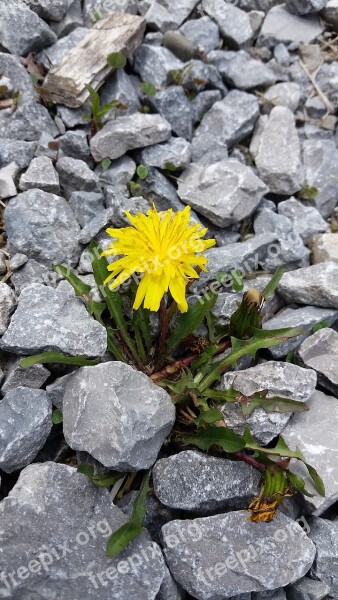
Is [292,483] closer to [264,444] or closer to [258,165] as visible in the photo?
[264,444]

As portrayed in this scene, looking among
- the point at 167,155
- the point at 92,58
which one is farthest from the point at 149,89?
the point at 167,155

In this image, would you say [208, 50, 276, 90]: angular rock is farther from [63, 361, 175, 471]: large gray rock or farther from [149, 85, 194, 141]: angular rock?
[63, 361, 175, 471]: large gray rock

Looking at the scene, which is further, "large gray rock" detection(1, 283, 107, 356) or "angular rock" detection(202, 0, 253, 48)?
"angular rock" detection(202, 0, 253, 48)

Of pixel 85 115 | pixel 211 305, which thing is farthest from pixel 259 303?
pixel 85 115

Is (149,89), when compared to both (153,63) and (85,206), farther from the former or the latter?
(85,206)

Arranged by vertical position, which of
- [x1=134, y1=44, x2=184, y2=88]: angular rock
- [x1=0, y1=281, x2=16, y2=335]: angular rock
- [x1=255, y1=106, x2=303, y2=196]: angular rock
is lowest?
[x1=0, y1=281, x2=16, y2=335]: angular rock

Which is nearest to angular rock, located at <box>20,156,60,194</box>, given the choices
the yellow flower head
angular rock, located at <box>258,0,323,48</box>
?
the yellow flower head
